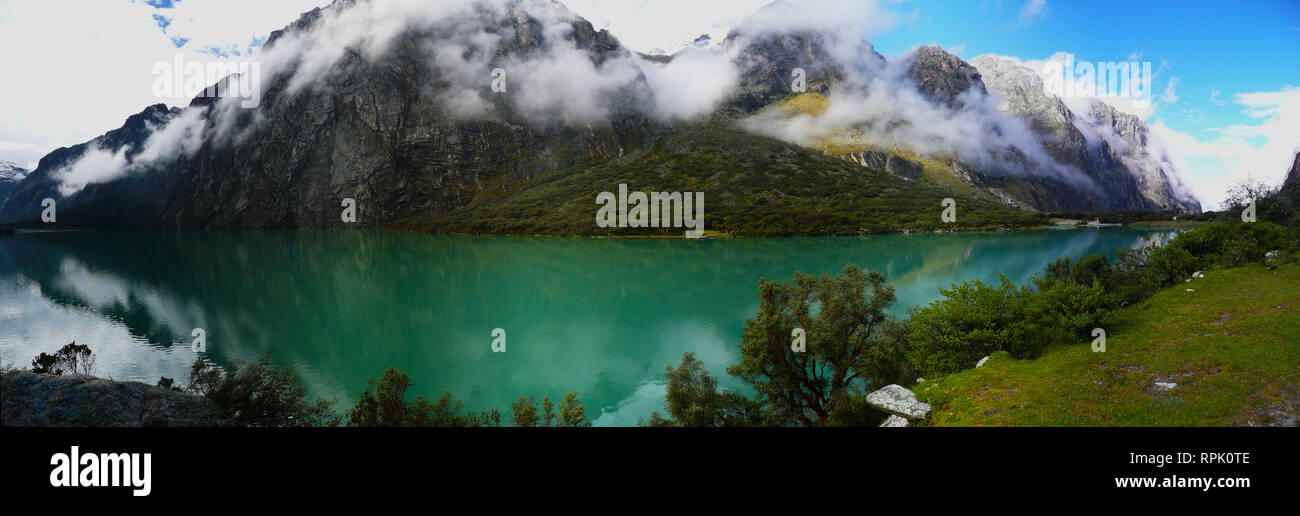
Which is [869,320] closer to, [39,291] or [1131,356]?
[1131,356]

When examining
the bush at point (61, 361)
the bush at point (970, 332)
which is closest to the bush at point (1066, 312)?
the bush at point (970, 332)

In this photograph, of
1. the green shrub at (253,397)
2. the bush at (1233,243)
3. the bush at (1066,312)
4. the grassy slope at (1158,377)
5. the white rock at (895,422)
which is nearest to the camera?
the grassy slope at (1158,377)

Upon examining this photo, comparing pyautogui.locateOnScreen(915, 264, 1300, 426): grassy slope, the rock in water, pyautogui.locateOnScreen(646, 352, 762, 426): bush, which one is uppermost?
pyautogui.locateOnScreen(915, 264, 1300, 426): grassy slope

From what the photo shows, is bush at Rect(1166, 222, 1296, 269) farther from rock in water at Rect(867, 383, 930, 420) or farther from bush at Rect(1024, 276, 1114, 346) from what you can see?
rock in water at Rect(867, 383, 930, 420)

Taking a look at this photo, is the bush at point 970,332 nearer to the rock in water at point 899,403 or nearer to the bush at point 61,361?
the rock in water at point 899,403

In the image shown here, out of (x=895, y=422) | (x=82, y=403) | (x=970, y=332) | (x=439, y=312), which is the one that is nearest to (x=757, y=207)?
(x=439, y=312)

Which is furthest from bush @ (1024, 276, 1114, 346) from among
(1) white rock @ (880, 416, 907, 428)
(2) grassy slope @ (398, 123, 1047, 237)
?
(2) grassy slope @ (398, 123, 1047, 237)
